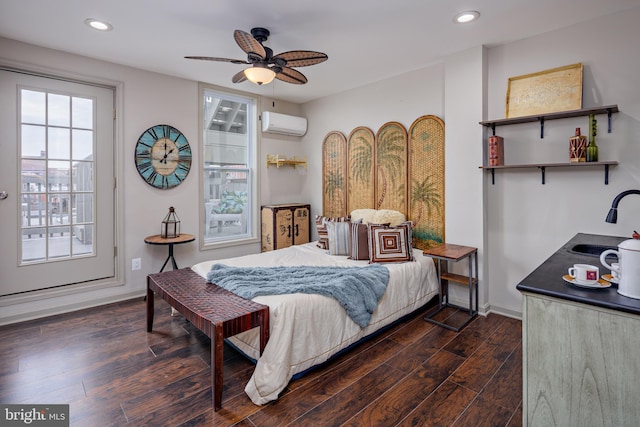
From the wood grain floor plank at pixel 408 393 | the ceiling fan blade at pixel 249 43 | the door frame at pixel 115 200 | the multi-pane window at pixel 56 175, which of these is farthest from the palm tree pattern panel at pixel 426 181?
the multi-pane window at pixel 56 175

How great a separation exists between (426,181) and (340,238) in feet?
3.72

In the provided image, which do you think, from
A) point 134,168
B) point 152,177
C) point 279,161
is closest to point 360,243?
point 279,161

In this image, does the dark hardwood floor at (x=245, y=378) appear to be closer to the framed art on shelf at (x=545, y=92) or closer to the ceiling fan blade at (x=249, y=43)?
the framed art on shelf at (x=545, y=92)

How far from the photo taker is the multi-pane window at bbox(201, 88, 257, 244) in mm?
Result: 4289

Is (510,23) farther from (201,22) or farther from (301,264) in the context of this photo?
(301,264)

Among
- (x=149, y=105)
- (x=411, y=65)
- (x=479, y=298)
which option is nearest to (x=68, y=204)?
(x=149, y=105)

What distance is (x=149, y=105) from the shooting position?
3684 millimetres

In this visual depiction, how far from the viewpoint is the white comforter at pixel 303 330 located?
196 centimetres

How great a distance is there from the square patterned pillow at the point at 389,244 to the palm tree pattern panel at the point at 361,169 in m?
0.90

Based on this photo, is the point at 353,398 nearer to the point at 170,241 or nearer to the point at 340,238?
the point at 340,238

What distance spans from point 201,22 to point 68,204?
2243mm

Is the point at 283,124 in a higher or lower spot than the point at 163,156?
higher

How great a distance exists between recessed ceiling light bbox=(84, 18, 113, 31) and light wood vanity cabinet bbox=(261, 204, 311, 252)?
2.55m

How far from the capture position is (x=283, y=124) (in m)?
4.67
